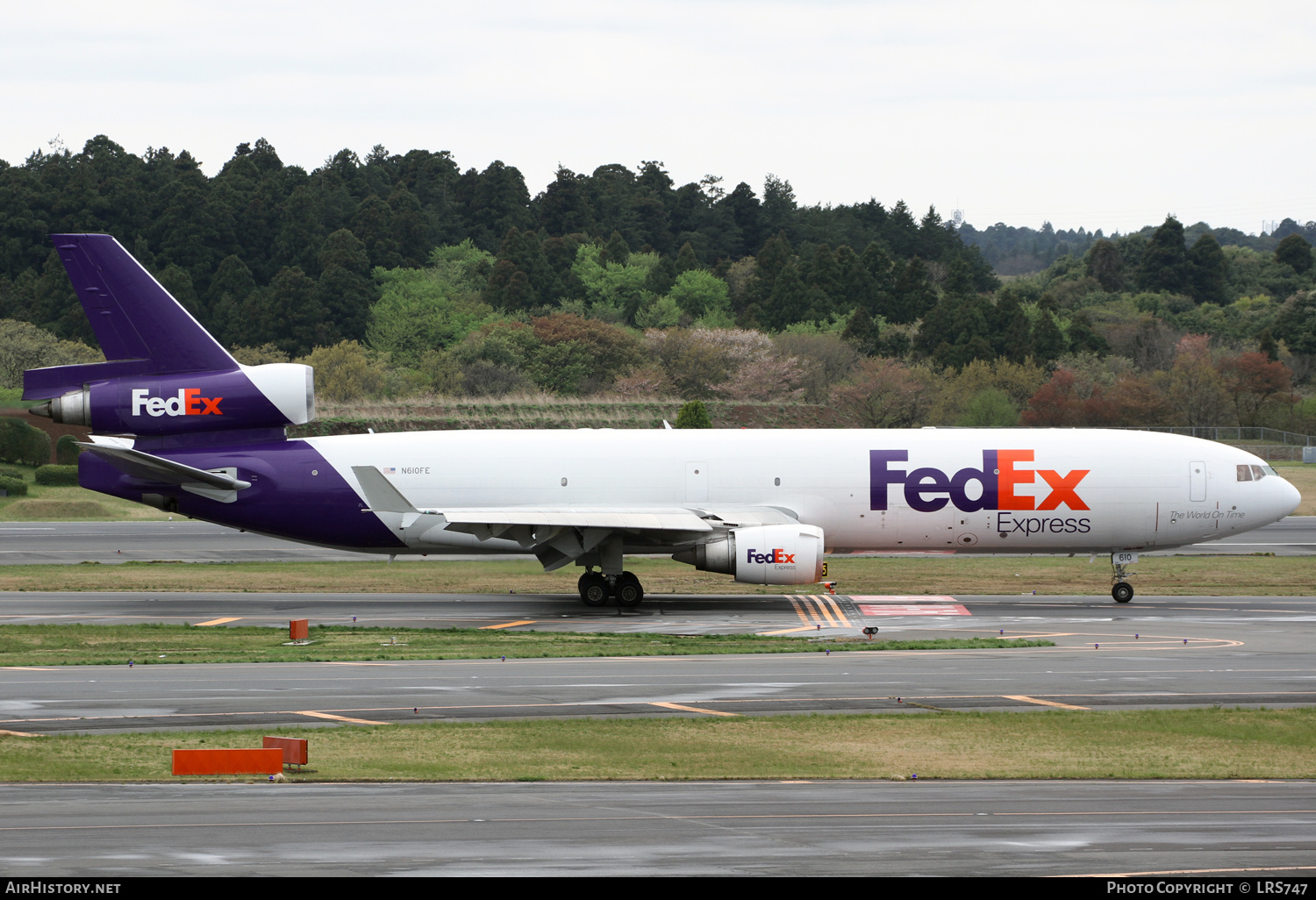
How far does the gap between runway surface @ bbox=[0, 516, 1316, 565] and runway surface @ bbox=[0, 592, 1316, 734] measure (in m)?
13.1

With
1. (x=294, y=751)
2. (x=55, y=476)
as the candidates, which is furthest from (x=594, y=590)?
(x=55, y=476)

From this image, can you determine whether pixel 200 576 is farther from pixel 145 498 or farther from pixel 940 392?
pixel 940 392

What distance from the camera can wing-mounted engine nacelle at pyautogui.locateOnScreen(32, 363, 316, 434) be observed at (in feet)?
128

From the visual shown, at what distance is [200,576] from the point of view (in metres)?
46.1

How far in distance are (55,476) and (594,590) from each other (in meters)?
49.2

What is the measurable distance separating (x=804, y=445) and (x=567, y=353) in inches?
2920

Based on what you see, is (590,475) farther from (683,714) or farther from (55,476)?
(55,476)

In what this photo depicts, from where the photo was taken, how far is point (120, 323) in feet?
128

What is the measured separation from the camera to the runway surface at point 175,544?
52.2 m

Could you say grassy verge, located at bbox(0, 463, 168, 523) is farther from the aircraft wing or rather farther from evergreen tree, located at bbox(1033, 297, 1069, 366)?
evergreen tree, located at bbox(1033, 297, 1069, 366)

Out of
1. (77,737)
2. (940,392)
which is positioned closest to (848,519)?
(77,737)

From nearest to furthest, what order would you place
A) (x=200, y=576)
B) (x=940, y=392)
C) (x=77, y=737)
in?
(x=77, y=737) → (x=200, y=576) → (x=940, y=392)

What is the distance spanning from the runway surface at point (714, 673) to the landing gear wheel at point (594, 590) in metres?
0.80

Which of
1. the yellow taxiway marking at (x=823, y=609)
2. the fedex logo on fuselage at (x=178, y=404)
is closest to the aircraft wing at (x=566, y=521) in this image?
the yellow taxiway marking at (x=823, y=609)
